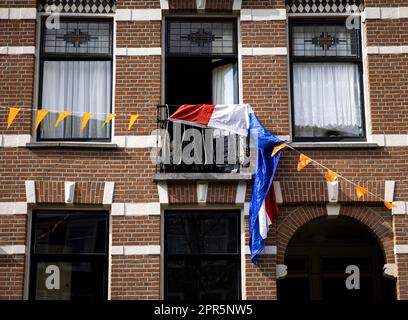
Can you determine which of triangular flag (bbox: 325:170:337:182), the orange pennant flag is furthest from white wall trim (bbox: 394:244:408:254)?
the orange pennant flag

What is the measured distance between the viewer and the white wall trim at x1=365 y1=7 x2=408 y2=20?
12.5 meters

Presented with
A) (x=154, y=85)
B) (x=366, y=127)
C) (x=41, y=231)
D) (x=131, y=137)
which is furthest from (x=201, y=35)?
(x=41, y=231)

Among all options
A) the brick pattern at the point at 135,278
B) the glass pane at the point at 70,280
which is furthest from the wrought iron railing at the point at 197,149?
the glass pane at the point at 70,280

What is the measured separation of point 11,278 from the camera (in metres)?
11.5

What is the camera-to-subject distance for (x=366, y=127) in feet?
40.5

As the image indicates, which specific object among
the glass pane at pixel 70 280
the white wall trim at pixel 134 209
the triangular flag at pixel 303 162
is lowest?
the glass pane at pixel 70 280

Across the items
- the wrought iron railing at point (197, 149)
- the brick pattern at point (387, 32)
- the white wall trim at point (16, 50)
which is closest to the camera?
the wrought iron railing at point (197, 149)

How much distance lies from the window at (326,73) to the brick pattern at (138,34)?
86.9 inches

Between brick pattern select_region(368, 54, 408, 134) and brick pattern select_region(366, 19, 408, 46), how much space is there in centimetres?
24

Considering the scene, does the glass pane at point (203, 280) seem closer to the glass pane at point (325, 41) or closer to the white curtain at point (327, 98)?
the white curtain at point (327, 98)

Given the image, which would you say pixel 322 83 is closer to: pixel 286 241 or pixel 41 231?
pixel 286 241

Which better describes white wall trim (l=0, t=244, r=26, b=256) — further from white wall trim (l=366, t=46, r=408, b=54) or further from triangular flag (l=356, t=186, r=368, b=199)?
white wall trim (l=366, t=46, r=408, b=54)

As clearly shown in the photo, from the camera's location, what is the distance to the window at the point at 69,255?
38.4 feet
